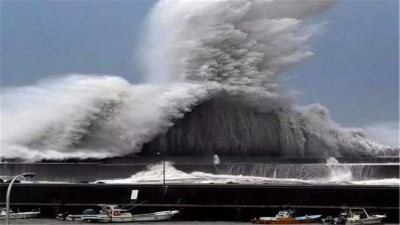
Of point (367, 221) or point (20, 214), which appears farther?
point (20, 214)

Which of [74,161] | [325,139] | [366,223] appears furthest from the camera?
[325,139]

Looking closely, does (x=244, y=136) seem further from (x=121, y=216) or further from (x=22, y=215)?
(x=22, y=215)

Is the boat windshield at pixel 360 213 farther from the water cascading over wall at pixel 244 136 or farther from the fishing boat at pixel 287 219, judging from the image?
the water cascading over wall at pixel 244 136

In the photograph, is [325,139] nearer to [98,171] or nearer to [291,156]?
[291,156]

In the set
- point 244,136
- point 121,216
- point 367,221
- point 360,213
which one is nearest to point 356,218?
point 367,221

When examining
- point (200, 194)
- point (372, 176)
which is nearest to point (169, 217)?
point (200, 194)

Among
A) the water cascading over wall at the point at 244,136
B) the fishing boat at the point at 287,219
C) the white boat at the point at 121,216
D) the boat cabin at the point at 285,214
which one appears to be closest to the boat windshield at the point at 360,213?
the fishing boat at the point at 287,219

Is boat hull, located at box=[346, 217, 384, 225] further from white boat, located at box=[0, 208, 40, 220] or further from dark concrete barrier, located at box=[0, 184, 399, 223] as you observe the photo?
white boat, located at box=[0, 208, 40, 220]

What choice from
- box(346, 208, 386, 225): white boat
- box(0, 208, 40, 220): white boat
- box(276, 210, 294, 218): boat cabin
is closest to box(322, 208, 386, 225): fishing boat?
box(346, 208, 386, 225): white boat
